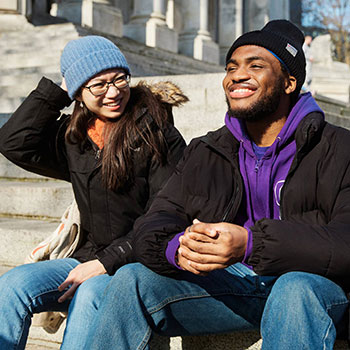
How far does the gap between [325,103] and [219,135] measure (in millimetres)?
8000

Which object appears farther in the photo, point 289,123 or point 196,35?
point 196,35

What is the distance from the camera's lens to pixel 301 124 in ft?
8.88

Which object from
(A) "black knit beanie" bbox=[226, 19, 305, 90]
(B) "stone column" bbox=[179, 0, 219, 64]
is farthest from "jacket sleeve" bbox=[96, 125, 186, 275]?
(B) "stone column" bbox=[179, 0, 219, 64]

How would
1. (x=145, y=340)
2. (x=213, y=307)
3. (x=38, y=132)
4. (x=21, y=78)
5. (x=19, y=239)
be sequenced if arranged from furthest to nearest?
(x=21, y=78) → (x=19, y=239) → (x=38, y=132) → (x=213, y=307) → (x=145, y=340)

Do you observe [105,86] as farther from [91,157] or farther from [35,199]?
[35,199]

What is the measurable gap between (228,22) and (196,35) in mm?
3270

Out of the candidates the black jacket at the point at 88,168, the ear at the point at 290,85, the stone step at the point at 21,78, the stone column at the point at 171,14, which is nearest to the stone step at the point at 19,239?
the black jacket at the point at 88,168

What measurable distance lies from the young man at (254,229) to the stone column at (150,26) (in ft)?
42.4

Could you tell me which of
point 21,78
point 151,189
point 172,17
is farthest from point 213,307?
point 172,17

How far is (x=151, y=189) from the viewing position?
3.20 m

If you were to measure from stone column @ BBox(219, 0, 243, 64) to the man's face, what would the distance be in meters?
18.9

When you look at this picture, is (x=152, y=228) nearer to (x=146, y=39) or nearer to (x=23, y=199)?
(x=23, y=199)

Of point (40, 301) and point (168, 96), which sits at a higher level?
point (168, 96)

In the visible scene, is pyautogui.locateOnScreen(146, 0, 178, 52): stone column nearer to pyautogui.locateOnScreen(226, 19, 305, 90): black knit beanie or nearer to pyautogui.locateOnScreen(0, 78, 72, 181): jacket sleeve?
pyautogui.locateOnScreen(0, 78, 72, 181): jacket sleeve
